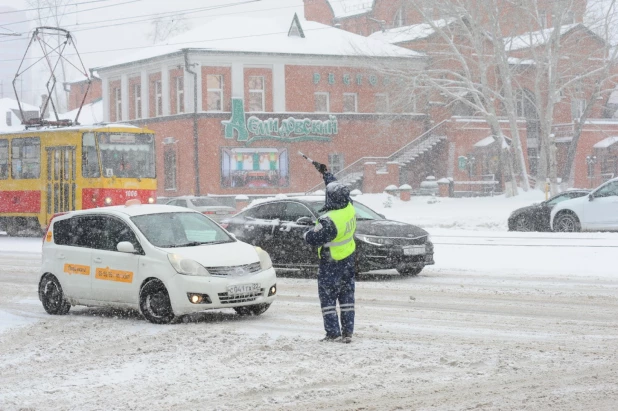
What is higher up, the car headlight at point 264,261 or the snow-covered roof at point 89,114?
the snow-covered roof at point 89,114

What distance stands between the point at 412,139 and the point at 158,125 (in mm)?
13895

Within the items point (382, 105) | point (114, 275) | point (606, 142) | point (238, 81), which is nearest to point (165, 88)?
point (238, 81)

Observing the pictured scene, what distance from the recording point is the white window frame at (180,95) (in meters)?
50.9

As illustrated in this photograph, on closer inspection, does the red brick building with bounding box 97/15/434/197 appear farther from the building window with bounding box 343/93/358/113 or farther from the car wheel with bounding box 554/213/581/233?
the car wheel with bounding box 554/213/581/233

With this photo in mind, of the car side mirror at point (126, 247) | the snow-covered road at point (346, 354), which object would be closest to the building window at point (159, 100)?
the snow-covered road at point (346, 354)

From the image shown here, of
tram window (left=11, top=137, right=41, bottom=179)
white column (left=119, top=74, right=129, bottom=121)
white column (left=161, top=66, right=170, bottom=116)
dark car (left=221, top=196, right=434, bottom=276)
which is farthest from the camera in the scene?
white column (left=119, top=74, right=129, bottom=121)

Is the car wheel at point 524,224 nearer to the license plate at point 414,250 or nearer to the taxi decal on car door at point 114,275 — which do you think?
the license plate at point 414,250

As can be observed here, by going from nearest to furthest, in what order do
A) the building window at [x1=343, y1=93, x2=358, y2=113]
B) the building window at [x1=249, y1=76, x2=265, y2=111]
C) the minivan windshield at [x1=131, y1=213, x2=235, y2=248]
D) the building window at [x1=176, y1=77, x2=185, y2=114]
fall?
the minivan windshield at [x1=131, y1=213, x2=235, y2=248]
the building window at [x1=176, y1=77, x2=185, y2=114]
the building window at [x1=249, y1=76, x2=265, y2=111]
the building window at [x1=343, y1=93, x2=358, y2=113]

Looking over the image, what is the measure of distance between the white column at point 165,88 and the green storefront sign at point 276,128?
347 centimetres

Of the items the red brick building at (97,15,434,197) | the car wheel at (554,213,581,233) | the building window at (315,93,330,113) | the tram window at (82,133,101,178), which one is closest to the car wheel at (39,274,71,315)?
the tram window at (82,133,101,178)

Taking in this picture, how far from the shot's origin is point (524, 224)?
28.7m

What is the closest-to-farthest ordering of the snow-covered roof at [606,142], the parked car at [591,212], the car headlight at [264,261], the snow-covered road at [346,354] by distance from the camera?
the snow-covered road at [346,354], the car headlight at [264,261], the parked car at [591,212], the snow-covered roof at [606,142]

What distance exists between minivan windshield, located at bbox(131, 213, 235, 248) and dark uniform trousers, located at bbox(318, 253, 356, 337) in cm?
290

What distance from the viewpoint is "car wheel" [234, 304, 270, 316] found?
492 inches
